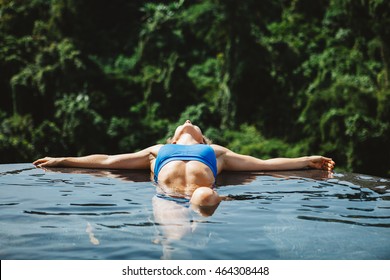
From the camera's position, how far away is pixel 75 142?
13.6 metres

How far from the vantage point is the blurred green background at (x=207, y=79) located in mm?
12016

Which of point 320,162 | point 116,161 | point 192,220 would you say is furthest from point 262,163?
point 192,220

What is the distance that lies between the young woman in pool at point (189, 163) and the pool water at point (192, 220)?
11cm

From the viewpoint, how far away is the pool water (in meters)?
2.17

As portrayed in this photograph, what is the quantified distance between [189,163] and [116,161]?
95 centimetres

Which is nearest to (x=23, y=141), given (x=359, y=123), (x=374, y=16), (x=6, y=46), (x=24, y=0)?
(x=6, y=46)

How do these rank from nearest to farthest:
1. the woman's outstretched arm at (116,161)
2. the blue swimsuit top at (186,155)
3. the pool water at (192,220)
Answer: the pool water at (192,220)
the blue swimsuit top at (186,155)
the woman's outstretched arm at (116,161)

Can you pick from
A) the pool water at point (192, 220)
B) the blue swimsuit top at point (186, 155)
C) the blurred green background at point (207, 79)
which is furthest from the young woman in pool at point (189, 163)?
the blurred green background at point (207, 79)

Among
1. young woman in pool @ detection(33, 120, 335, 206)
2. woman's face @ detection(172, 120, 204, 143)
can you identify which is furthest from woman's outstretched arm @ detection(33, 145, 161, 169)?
woman's face @ detection(172, 120, 204, 143)

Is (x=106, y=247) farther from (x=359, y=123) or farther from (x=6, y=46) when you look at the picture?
(x=6, y=46)

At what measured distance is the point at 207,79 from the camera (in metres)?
15.5

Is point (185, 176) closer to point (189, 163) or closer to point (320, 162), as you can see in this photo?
point (189, 163)

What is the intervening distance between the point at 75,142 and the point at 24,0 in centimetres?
598

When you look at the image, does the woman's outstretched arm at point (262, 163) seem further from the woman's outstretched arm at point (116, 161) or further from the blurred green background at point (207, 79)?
the blurred green background at point (207, 79)
